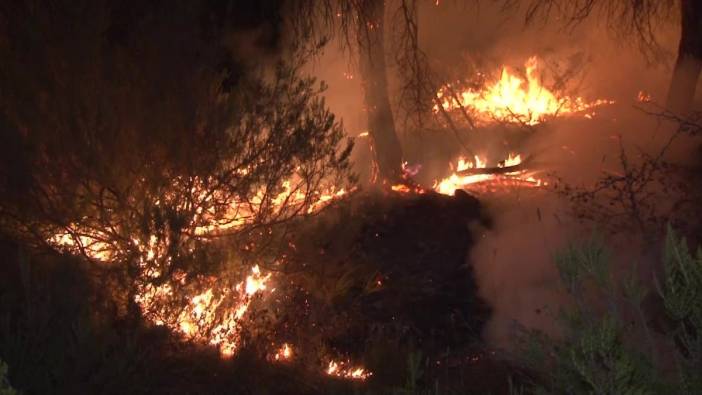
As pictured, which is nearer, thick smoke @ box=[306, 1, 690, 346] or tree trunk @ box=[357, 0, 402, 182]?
thick smoke @ box=[306, 1, 690, 346]

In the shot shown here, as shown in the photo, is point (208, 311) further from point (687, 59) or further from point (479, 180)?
point (687, 59)

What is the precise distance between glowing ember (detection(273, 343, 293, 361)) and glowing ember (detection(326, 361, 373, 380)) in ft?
1.18

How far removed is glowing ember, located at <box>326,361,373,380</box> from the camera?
22.0 feet

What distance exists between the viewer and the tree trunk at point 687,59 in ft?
37.3

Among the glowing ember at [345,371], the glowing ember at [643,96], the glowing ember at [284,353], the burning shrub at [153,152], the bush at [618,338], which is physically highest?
the glowing ember at [643,96]

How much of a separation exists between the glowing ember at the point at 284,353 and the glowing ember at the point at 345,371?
14.1 inches

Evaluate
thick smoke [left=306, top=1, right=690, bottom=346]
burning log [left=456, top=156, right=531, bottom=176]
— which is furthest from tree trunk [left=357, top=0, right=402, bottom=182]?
burning log [left=456, top=156, right=531, bottom=176]

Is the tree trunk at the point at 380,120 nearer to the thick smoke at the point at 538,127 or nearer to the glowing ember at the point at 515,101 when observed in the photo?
the thick smoke at the point at 538,127

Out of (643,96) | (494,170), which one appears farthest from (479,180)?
(643,96)

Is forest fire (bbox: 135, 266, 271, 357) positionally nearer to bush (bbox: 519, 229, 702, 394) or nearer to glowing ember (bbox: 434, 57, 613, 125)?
bush (bbox: 519, 229, 702, 394)

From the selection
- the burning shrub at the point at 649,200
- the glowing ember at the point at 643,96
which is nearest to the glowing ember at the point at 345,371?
the burning shrub at the point at 649,200

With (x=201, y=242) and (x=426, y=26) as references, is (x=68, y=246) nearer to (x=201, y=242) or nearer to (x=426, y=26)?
(x=201, y=242)

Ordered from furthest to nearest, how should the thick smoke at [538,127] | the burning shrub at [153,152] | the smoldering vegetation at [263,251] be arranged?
the thick smoke at [538,127] < the burning shrub at [153,152] < the smoldering vegetation at [263,251]

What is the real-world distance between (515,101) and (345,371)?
8899 millimetres
